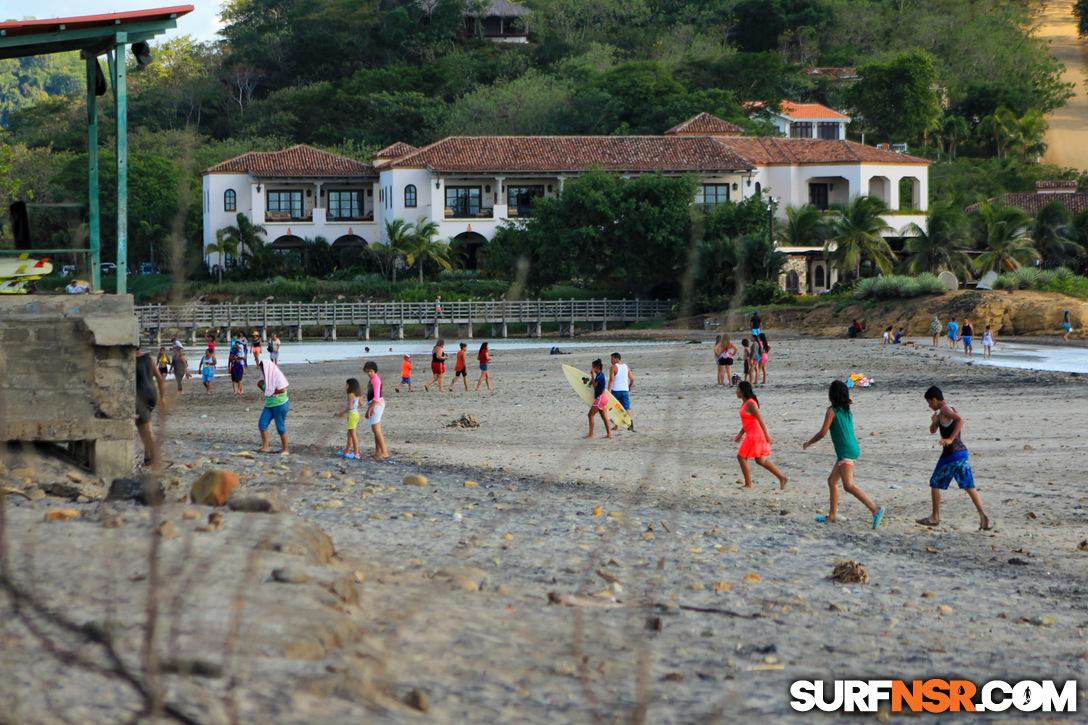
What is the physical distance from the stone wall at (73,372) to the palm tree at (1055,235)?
42.1 meters

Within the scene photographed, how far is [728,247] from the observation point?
46219 millimetres

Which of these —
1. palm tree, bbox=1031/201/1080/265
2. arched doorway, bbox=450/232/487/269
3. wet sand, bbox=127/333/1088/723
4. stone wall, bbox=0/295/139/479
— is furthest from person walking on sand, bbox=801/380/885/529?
arched doorway, bbox=450/232/487/269

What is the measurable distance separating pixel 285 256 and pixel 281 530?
52660mm

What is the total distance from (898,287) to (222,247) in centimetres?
3331

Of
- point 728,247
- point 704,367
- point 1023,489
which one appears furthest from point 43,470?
point 728,247

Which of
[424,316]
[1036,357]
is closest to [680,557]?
[1036,357]

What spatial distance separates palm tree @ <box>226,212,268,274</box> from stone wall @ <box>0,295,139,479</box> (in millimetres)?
48498

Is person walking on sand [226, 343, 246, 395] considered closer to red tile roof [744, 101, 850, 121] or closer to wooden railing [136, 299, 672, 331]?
wooden railing [136, 299, 672, 331]

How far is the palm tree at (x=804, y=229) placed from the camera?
170 feet

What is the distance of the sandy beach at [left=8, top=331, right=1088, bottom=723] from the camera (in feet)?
17.0

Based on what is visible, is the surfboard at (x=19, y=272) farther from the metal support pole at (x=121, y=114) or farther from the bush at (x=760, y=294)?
the bush at (x=760, y=294)

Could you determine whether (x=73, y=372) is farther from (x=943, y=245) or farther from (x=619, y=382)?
(x=943, y=245)

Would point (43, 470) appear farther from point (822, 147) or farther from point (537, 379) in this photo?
point (822, 147)

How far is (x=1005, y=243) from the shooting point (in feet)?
142
